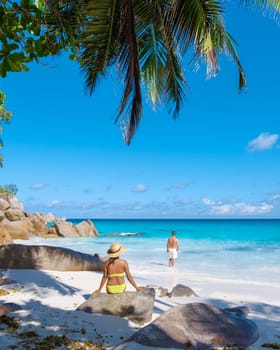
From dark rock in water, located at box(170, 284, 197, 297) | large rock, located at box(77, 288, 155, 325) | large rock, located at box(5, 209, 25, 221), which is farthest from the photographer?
large rock, located at box(5, 209, 25, 221)

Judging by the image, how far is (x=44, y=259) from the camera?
10656 mm

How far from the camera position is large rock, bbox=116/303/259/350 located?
4262mm

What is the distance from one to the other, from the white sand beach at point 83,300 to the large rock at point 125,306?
132 mm

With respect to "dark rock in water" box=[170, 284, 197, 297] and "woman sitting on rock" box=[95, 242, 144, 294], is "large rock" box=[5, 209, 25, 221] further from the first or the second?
"woman sitting on rock" box=[95, 242, 144, 294]

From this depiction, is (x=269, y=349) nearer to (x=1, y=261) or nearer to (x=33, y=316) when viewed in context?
(x=33, y=316)

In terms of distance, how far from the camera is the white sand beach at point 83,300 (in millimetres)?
4664

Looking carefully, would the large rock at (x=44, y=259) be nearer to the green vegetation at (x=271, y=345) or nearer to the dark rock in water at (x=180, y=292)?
the dark rock in water at (x=180, y=292)

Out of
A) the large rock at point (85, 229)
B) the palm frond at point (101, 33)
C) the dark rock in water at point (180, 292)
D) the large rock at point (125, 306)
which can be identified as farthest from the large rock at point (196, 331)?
the large rock at point (85, 229)

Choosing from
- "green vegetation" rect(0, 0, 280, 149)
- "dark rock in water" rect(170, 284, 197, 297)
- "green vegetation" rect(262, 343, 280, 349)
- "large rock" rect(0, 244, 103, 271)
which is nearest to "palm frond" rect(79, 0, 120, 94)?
"green vegetation" rect(0, 0, 280, 149)

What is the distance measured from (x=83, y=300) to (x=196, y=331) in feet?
9.86

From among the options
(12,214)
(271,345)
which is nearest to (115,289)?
(271,345)

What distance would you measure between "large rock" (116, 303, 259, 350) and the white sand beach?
176mm

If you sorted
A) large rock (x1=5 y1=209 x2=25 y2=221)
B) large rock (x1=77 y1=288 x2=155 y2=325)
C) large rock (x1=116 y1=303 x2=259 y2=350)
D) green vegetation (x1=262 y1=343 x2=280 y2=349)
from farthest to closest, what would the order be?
large rock (x1=5 y1=209 x2=25 y2=221)
large rock (x1=77 y1=288 x2=155 y2=325)
green vegetation (x1=262 y1=343 x2=280 y2=349)
large rock (x1=116 y1=303 x2=259 y2=350)

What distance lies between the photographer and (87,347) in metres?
4.16
